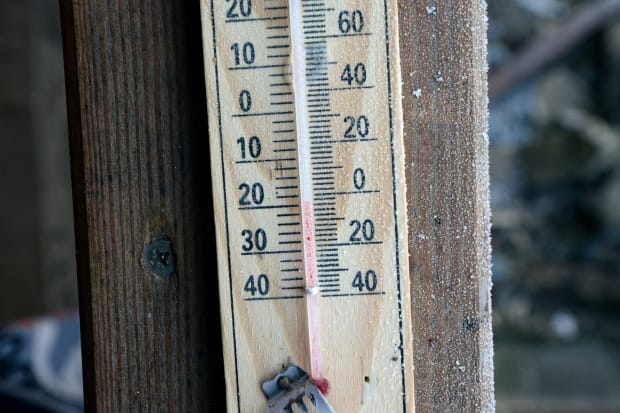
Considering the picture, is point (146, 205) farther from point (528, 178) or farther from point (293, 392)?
point (528, 178)

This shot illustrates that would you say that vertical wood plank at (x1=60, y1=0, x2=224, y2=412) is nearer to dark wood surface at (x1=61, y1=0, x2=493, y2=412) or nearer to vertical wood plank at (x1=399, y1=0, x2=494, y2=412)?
dark wood surface at (x1=61, y1=0, x2=493, y2=412)

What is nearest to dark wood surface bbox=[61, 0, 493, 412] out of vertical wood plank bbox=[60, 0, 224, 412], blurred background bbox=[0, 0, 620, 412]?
vertical wood plank bbox=[60, 0, 224, 412]

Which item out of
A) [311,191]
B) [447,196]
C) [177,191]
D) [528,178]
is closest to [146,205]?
[177,191]

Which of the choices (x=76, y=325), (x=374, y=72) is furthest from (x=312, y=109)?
(x=76, y=325)

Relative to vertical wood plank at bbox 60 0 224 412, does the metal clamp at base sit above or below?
below

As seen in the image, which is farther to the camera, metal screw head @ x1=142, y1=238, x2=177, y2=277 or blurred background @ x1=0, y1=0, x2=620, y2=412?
blurred background @ x1=0, y1=0, x2=620, y2=412

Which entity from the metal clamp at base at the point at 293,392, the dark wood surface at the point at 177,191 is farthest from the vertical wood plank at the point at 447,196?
the metal clamp at base at the point at 293,392
